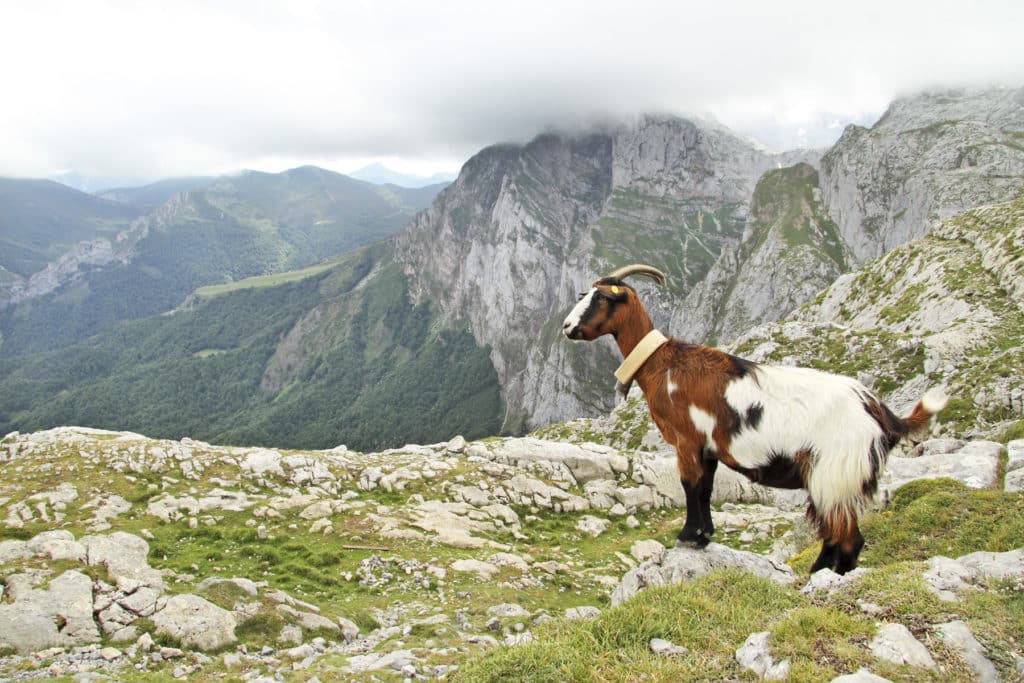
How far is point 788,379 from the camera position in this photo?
6.50 meters

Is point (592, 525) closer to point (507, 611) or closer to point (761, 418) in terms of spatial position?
point (507, 611)

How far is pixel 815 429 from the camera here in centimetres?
617

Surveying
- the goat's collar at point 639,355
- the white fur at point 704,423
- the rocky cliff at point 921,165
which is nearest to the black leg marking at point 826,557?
the white fur at point 704,423

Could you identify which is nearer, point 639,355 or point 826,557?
point 826,557

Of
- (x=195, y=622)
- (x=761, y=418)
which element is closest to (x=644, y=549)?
(x=761, y=418)

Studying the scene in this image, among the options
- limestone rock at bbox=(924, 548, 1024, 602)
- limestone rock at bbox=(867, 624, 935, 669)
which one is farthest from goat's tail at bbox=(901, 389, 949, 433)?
limestone rock at bbox=(867, 624, 935, 669)

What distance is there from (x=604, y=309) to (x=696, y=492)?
302 centimetres

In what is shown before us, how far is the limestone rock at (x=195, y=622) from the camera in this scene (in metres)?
9.95

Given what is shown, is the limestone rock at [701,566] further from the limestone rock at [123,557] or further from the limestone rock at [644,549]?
the limestone rock at [123,557]

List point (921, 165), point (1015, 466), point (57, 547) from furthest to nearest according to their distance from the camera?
point (921, 165), point (57, 547), point (1015, 466)

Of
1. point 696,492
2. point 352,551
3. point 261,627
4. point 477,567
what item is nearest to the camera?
point 696,492

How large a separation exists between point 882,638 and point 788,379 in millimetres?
2943

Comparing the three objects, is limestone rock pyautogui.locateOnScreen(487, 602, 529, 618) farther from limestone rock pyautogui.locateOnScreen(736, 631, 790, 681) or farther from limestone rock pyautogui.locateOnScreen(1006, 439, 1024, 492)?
limestone rock pyautogui.locateOnScreen(1006, 439, 1024, 492)

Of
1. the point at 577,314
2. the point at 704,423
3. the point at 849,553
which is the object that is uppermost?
the point at 577,314
